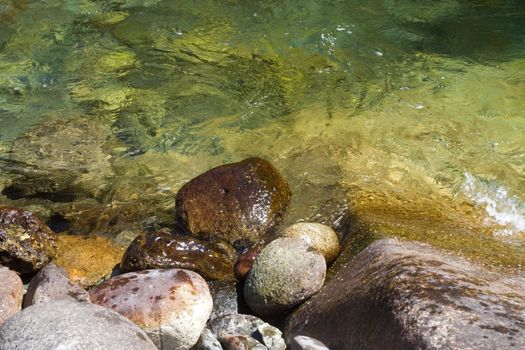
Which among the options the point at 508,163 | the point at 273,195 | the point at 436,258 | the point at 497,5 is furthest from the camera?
the point at 497,5

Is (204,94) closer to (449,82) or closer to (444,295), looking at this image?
(449,82)

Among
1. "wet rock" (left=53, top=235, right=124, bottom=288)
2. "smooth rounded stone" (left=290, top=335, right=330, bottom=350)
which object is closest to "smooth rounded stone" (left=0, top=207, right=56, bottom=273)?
"wet rock" (left=53, top=235, right=124, bottom=288)

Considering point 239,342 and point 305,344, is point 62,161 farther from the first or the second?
point 305,344

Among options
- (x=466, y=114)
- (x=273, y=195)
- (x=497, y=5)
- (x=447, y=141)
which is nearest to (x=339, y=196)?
(x=273, y=195)

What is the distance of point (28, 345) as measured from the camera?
3.69 m

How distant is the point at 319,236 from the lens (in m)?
5.56

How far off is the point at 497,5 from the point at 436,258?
7.36 metres

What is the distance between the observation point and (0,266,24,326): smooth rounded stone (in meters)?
4.55

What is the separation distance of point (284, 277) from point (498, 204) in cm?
238

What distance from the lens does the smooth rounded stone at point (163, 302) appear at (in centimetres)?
458

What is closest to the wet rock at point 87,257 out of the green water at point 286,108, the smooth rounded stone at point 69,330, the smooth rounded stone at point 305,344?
the green water at point 286,108

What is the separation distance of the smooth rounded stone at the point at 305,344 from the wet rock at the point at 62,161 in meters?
2.98

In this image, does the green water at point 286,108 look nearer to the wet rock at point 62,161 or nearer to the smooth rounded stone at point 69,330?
the wet rock at point 62,161

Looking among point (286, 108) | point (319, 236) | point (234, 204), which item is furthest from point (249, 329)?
point (286, 108)
